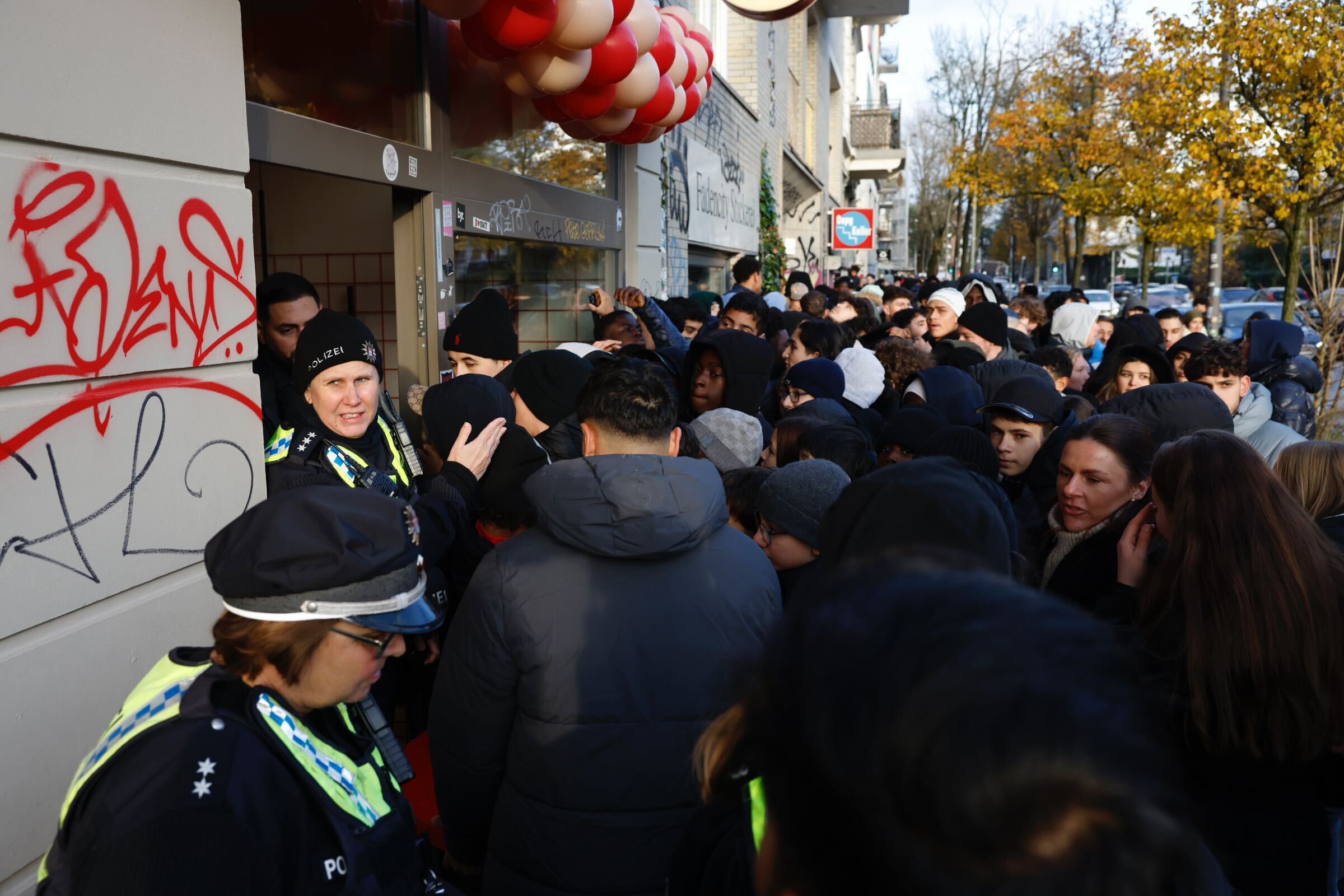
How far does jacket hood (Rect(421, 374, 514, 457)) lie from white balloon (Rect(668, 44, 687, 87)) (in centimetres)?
340

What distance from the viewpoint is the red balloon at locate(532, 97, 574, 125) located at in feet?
18.2

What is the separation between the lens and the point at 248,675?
1.63 meters

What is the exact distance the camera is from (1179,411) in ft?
14.4

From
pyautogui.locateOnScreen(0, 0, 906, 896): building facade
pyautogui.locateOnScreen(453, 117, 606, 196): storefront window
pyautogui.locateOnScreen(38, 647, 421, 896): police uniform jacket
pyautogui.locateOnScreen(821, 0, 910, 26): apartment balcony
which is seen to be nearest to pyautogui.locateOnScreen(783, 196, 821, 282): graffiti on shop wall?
pyautogui.locateOnScreen(821, 0, 910, 26): apartment balcony

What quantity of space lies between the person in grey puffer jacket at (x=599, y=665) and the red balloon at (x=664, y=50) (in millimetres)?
4332

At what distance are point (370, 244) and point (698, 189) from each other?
5.70 meters

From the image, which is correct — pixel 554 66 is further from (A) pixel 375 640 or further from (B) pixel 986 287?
(B) pixel 986 287

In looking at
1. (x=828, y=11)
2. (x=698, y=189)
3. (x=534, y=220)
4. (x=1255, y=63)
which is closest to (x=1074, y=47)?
(x=828, y=11)

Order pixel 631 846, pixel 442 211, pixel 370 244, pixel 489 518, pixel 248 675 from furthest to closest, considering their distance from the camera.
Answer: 1. pixel 370 244
2. pixel 442 211
3. pixel 489 518
4. pixel 631 846
5. pixel 248 675

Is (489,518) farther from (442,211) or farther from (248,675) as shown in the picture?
(442,211)

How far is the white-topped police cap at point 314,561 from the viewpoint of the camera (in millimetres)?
1586

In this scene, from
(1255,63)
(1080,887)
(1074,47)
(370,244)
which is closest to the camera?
(1080,887)

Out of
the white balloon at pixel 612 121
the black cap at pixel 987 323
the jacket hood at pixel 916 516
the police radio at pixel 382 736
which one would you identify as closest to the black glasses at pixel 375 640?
the police radio at pixel 382 736

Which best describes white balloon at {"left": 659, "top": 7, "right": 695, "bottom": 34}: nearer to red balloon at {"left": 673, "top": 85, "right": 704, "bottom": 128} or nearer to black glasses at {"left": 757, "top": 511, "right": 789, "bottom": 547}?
red balloon at {"left": 673, "top": 85, "right": 704, "bottom": 128}
